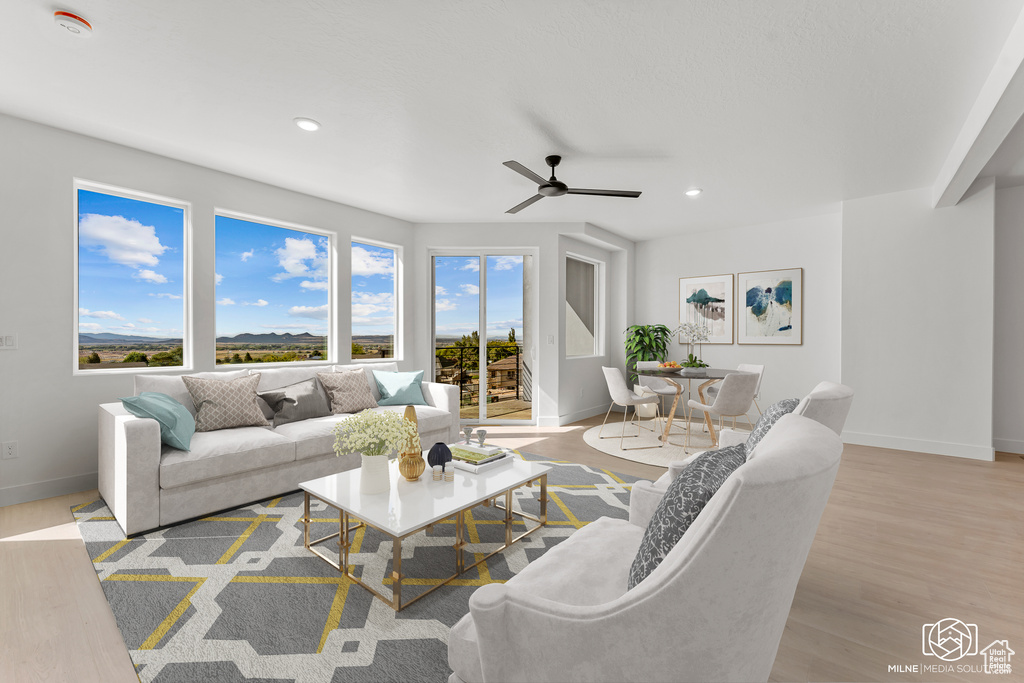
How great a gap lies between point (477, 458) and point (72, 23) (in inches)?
112

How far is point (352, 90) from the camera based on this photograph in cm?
258

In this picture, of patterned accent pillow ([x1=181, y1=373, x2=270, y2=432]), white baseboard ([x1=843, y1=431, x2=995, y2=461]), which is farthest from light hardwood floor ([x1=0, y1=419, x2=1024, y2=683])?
patterned accent pillow ([x1=181, y1=373, x2=270, y2=432])

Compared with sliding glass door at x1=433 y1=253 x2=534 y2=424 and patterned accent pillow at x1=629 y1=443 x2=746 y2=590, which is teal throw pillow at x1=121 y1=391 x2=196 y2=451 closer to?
patterned accent pillow at x1=629 y1=443 x2=746 y2=590

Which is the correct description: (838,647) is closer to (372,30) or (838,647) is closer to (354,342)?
(372,30)

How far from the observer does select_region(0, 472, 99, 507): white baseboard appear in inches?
115

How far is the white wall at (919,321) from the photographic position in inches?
161

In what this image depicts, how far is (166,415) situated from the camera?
264cm

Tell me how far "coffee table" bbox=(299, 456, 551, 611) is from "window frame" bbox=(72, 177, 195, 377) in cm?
221

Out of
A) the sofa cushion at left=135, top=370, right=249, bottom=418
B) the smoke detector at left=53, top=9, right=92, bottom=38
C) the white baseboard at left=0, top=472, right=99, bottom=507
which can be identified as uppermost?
the smoke detector at left=53, top=9, right=92, bottom=38

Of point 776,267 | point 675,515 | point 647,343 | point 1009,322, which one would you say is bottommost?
point 675,515

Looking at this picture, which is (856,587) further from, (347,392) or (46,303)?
(46,303)

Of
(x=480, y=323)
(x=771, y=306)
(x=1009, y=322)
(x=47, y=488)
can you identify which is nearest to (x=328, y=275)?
(x=480, y=323)

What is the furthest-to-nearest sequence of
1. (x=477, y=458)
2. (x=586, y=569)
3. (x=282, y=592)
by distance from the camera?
(x=477, y=458), (x=282, y=592), (x=586, y=569)

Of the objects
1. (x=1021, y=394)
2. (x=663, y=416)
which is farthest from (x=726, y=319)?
(x=1021, y=394)
